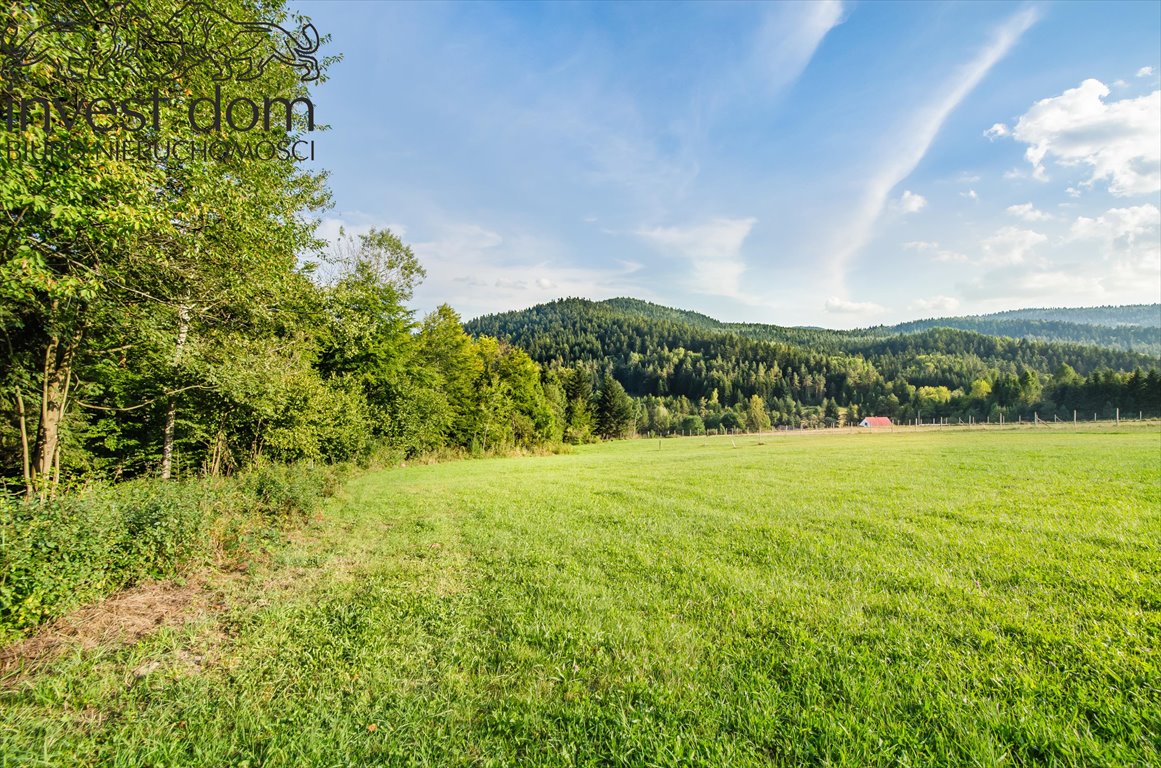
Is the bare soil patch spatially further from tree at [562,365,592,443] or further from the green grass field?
tree at [562,365,592,443]

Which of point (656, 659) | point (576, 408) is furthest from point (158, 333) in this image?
point (576, 408)

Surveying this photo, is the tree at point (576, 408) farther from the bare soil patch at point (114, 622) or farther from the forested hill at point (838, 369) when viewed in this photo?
the bare soil patch at point (114, 622)

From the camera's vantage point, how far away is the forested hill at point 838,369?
93438 mm

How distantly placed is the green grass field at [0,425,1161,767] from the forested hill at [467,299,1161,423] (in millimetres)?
86789

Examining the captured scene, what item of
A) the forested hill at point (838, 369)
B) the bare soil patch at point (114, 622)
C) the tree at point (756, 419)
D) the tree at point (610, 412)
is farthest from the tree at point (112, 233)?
the tree at point (756, 419)

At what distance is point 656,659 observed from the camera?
3.96 metres

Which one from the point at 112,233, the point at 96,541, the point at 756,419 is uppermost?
the point at 112,233

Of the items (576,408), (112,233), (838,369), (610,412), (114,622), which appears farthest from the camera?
(838,369)

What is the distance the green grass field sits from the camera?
2969 millimetres

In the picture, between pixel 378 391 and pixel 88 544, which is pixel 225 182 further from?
pixel 378 391

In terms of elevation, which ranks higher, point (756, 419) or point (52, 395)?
point (52, 395)

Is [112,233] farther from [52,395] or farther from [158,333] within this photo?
[52,395]

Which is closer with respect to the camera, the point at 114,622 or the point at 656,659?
the point at 656,659

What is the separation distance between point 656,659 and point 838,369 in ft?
455
